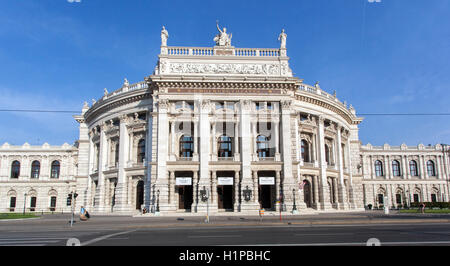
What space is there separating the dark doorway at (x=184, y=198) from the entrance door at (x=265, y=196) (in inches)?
331

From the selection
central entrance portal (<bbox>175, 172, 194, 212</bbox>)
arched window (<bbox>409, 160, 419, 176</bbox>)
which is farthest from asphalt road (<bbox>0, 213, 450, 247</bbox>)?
arched window (<bbox>409, 160, 419, 176</bbox>)

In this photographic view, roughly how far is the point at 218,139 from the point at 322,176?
15.2 metres

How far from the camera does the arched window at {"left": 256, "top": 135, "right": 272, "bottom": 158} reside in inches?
1605

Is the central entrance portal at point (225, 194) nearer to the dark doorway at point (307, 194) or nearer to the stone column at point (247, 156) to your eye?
the stone column at point (247, 156)

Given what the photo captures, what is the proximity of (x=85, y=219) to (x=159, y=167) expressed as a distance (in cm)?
1055

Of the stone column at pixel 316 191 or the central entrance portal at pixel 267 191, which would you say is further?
the stone column at pixel 316 191

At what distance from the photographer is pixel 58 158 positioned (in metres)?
67.1

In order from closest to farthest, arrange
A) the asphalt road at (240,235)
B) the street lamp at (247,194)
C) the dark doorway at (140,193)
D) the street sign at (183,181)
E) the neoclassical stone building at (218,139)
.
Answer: the asphalt road at (240,235), the street lamp at (247,194), the street sign at (183,181), the neoclassical stone building at (218,139), the dark doorway at (140,193)

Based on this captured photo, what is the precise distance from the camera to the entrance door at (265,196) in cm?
3956

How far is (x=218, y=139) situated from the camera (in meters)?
40.5

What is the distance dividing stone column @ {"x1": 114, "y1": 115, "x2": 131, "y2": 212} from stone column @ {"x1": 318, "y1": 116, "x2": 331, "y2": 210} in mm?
24941

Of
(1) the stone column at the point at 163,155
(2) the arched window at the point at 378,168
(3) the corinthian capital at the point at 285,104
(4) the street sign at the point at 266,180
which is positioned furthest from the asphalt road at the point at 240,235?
(2) the arched window at the point at 378,168

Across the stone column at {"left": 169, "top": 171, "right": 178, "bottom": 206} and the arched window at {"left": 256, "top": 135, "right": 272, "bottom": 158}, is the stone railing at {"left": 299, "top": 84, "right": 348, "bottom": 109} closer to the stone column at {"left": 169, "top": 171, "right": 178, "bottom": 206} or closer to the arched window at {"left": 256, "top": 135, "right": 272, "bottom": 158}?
the arched window at {"left": 256, "top": 135, "right": 272, "bottom": 158}

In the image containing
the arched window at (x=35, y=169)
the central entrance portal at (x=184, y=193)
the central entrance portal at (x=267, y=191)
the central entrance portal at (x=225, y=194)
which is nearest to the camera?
the central entrance portal at (x=267, y=191)
